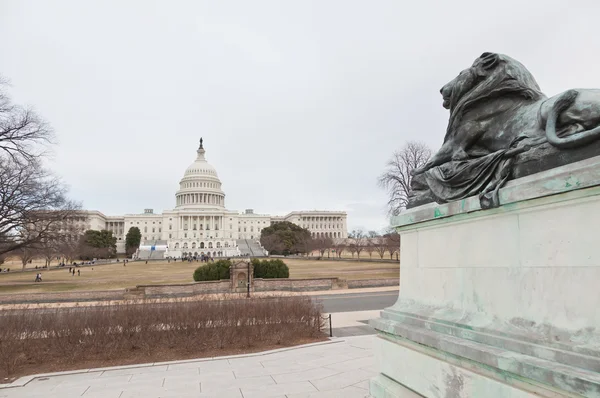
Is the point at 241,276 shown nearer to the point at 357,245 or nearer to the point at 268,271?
the point at 268,271

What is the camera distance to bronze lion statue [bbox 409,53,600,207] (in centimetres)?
365

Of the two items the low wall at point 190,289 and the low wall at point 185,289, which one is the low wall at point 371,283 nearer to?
the low wall at point 190,289

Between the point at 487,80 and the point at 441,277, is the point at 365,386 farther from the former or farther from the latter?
the point at 487,80

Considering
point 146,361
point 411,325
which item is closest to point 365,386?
point 411,325

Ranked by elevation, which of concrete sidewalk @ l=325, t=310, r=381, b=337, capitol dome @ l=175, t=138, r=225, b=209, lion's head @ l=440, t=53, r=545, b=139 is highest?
capitol dome @ l=175, t=138, r=225, b=209

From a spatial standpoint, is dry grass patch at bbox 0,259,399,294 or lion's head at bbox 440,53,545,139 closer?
lion's head at bbox 440,53,545,139

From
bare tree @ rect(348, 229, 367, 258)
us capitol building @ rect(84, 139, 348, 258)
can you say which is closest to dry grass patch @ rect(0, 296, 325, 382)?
bare tree @ rect(348, 229, 367, 258)

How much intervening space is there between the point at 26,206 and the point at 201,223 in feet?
370

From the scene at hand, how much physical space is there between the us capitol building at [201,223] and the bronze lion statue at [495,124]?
11905 cm

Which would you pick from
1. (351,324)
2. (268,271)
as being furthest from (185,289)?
(351,324)

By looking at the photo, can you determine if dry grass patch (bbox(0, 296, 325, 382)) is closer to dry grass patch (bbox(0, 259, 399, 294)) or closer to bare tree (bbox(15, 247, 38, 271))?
dry grass patch (bbox(0, 259, 399, 294))

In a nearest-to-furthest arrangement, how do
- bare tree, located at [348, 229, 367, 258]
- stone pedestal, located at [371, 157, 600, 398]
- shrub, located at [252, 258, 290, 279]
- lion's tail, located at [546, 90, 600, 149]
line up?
stone pedestal, located at [371, 157, 600, 398] → lion's tail, located at [546, 90, 600, 149] → shrub, located at [252, 258, 290, 279] → bare tree, located at [348, 229, 367, 258]

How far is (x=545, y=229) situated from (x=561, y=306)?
658mm

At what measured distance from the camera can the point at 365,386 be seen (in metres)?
6.96
